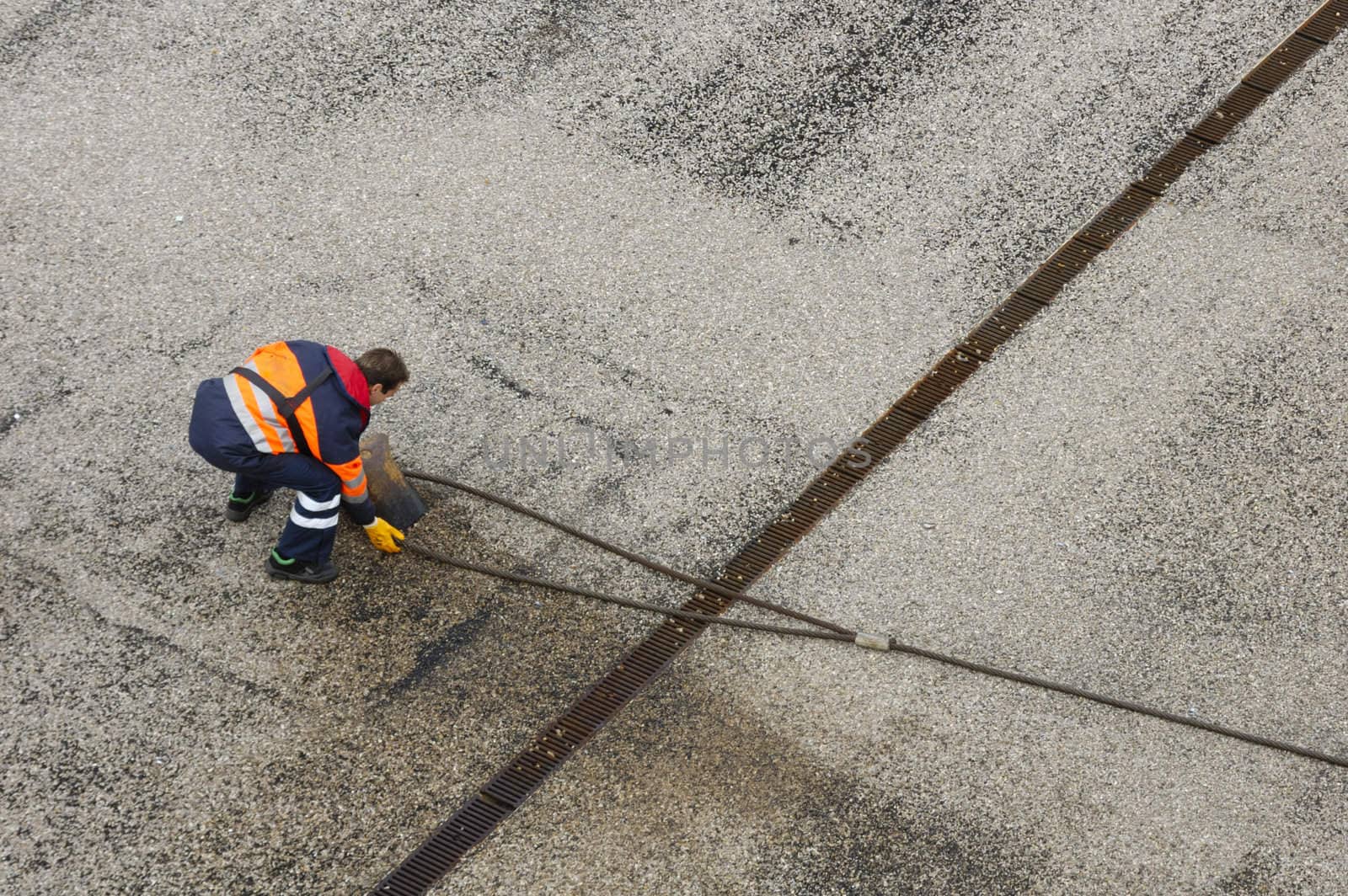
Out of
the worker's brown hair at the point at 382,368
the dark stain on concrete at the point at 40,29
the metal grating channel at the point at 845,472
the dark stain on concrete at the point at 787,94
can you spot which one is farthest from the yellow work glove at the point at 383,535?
the dark stain on concrete at the point at 40,29

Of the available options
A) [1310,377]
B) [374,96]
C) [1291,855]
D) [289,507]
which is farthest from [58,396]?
[1310,377]

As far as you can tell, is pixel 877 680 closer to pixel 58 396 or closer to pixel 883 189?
Answer: pixel 883 189

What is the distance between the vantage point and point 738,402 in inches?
206

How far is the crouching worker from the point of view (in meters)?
4.23

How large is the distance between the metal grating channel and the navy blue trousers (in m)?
1.10

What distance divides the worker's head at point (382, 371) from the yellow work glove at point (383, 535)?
49cm

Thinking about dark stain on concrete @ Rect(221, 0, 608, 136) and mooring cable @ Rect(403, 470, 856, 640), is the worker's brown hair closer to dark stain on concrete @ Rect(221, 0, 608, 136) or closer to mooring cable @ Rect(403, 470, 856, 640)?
mooring cable @ Rect(403, 470, 856, 640)

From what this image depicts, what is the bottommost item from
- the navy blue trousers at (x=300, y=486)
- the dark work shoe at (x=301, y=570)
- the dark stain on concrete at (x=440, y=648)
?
the dark stain on concrete at (x=440, y=648)

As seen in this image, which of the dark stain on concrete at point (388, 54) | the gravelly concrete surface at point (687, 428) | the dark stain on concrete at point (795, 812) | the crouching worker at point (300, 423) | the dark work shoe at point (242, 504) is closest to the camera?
the dark stain on concrete at point (795, 812)

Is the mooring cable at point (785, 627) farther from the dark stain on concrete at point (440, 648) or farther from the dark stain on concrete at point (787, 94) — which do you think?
the dark stain on concrete at point (787, 94)

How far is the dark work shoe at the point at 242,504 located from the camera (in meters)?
4.72

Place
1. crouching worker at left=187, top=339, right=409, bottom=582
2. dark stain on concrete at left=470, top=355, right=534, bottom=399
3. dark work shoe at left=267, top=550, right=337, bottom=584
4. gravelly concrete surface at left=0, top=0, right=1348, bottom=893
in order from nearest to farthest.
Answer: gravelly concrete surface at left=0, top=0, right=1348, bottom=893, crouching worker at left=187, top=339, right=409, bottom=582, dark work shoe at left=267, top=550, right=337, bottom=584, dark stain on concrete at left=470, top=355, right=534, bottom=399

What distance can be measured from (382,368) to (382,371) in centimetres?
1

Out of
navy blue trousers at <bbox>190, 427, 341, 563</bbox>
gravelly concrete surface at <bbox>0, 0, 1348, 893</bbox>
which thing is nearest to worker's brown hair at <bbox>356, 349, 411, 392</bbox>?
navy blue trousers at <bbox>190, 427, 341, 563</bbox>
